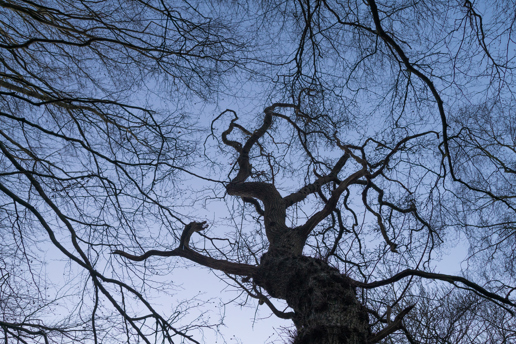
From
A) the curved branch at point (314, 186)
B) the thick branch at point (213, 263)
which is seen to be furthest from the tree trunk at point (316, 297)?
the curved branch at point (314, 186)

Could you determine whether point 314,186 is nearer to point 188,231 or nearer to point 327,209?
point 327,209

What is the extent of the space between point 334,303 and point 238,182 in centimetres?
237

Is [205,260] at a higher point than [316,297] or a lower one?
higher

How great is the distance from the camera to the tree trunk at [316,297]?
2.72m

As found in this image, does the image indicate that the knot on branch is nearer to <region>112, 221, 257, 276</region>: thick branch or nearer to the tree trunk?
<region>112, 221, 257, 276</region>: thick branch

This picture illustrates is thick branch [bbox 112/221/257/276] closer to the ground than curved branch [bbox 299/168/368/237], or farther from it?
closer to the ground

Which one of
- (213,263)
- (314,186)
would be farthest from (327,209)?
(213,263)

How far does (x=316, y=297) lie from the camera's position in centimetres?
305

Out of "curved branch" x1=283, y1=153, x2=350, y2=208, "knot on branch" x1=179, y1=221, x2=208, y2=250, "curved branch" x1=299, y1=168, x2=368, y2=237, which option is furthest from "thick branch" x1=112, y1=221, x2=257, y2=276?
"curved branch" x1=283, y1=153, x2=350, y2=208

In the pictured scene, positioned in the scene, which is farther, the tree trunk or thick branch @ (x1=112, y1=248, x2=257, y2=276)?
thick branch @ (x1=112, y1=248, x2=257, y2=276)

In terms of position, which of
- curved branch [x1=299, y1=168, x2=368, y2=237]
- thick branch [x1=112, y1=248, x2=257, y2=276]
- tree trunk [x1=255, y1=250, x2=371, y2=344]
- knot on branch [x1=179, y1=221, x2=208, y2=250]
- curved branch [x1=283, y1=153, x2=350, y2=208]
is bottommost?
tree trunk [x1=255, y1=250, x2=371, y2=344]

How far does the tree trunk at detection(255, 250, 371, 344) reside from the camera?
8.93ft

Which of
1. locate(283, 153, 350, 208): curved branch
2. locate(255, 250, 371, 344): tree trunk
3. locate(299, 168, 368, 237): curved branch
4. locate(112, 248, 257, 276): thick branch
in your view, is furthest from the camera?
locate(283, 153, 350, 208): curved branch

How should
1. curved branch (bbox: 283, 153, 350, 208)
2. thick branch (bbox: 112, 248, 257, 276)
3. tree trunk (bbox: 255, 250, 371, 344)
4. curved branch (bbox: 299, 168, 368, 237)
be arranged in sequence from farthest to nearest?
curved branch (bbox: 283, 153, 350, 208), curved branch (bbox: 299, 168, 368, 237), thick branch (bbox: 112, 248, 257, 276), tree trunk (bbox: 255, 250, 371, 344)
